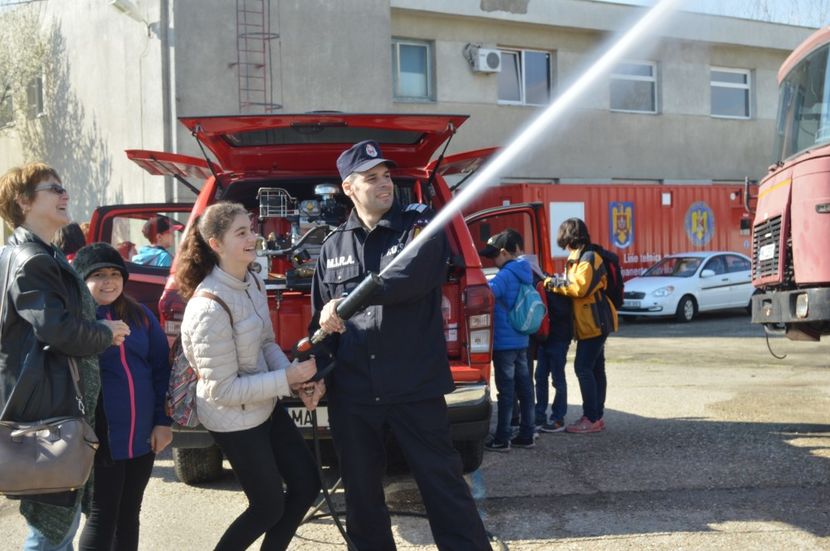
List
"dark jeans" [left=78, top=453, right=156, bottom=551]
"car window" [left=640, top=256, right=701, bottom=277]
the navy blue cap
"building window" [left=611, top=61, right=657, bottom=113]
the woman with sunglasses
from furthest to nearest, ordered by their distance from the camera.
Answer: "building window" [left=611, top=61, right=657, bottom=113] → "car window" [left=640, top=256, right=701, bottom=277] → the navy blue cap → "dark jeans" [left=78, top=453, right=156, bottom=551] → the woman with sunglasses

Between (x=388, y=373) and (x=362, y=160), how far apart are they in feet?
3.04

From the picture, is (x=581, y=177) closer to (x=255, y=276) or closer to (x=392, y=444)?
(x=392, y=444)

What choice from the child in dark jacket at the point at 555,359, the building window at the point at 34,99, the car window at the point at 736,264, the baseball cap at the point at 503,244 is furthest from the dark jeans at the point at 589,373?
the building window at the point at 34,99

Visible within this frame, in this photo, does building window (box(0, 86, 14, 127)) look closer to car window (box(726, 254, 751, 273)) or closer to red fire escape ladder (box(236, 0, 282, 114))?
red fire escape ladder (box(236, 0, 282, 114))

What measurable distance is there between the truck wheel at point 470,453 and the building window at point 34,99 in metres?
19.1

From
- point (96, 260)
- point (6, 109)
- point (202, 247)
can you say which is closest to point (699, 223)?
point (6, 109)

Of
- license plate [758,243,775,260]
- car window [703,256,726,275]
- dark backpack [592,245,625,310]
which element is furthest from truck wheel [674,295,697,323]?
dark backpack [592,245,625,310]

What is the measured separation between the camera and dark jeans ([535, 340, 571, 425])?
7.51 meters

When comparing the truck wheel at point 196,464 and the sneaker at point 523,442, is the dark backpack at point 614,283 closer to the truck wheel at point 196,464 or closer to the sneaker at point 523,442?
the sneaker at point 523,442

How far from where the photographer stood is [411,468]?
382 centimetres

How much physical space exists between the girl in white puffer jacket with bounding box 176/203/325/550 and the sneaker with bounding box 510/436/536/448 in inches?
136

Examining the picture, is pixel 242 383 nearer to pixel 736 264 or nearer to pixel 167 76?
pixel 167 76

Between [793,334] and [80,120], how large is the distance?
16971 millimetres

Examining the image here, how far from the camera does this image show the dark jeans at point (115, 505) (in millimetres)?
3584
